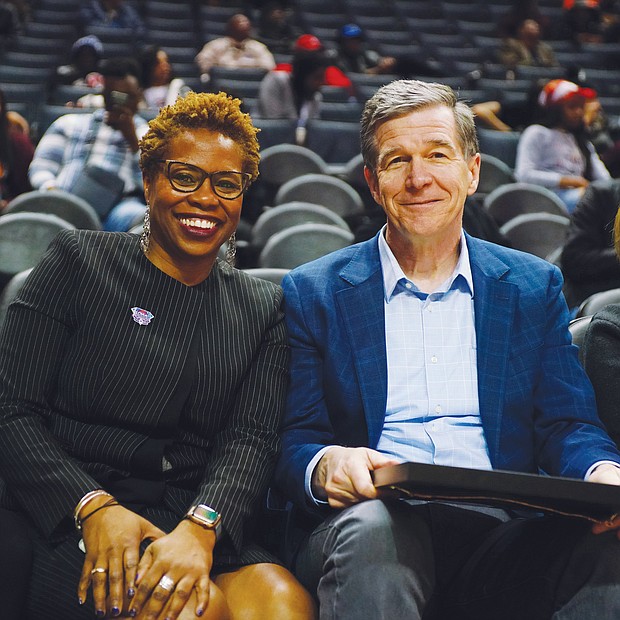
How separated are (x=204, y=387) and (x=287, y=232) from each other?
159cm

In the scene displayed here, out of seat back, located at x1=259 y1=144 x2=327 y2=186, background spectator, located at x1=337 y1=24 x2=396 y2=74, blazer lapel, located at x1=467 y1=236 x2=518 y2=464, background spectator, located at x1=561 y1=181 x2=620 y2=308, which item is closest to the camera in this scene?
blazer lapel, located at x1=467 y1=236 x2=518 y2=464

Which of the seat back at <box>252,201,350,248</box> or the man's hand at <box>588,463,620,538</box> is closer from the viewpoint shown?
the man's hand at <box>588,463,620,538</box>

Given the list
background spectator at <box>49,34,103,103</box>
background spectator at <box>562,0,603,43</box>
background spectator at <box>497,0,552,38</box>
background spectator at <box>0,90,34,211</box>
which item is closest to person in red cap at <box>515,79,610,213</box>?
background spectator at <box>0,90,34,211</box>

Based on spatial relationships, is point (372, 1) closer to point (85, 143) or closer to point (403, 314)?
point (85, 143)

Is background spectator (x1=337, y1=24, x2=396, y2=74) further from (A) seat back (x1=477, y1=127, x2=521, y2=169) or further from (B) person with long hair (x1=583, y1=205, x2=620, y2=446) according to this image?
(B) person with long hair (x1=583, y1=205, x2=620, y2=446)

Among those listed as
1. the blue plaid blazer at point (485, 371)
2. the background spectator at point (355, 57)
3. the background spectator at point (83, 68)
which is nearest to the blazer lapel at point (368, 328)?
the blue plaid blazer at point (485, 371)

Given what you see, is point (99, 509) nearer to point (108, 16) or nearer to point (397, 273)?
point (397, 273)

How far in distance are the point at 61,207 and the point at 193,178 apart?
1829 millimetres

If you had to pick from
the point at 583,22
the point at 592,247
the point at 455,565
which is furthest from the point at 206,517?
the point at 583,22

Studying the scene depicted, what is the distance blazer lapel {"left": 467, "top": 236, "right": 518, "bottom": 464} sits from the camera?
154 centimetres

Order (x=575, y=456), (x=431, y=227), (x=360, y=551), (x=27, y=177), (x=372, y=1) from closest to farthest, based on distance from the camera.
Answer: (x=360, y=551)
(x=575, y=456)
(x=431, y=227)
(x=27, y=177)
(x=372, y=1)

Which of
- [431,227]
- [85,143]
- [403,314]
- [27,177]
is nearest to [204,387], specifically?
[403,314]

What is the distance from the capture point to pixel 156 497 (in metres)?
1.48

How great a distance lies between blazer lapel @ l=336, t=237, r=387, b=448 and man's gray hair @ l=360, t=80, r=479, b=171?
198 millimetres
